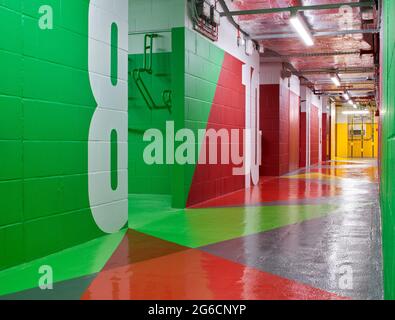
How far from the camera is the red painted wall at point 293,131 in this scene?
54.8ft

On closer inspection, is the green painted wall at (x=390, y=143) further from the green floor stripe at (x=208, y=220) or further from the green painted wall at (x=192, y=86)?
the green painted wall at (x=192, y=86)

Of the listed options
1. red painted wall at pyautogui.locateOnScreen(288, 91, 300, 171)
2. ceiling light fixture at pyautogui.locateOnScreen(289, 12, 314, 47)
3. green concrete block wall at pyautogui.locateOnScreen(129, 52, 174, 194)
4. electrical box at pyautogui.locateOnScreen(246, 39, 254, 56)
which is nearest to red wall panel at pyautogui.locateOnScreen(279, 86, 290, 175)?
red painted wall at pyautogui.locateOnScreen(288, 91, 300, 171)

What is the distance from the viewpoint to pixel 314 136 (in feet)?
73.6

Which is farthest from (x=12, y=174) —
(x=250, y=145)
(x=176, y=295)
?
(x=250, y=145)

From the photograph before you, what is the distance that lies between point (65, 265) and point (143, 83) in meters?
5.47

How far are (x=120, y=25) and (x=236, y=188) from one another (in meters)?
5.52

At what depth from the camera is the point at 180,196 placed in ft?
25.0

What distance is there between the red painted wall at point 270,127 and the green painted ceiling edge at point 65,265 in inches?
390

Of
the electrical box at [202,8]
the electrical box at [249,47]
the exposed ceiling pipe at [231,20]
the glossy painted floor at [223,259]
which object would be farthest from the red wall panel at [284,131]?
the glossy painted floor at [223,259]

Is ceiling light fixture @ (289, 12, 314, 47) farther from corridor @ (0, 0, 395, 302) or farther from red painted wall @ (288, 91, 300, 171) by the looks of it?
red painted wall @ (288, 91, 300, 171)

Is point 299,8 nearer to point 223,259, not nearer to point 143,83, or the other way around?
point 143,83

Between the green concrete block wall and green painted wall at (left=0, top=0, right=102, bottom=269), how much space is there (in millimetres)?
3923

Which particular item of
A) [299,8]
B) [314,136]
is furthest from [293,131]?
[299,8]

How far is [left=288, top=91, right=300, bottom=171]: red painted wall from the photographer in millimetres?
16703
